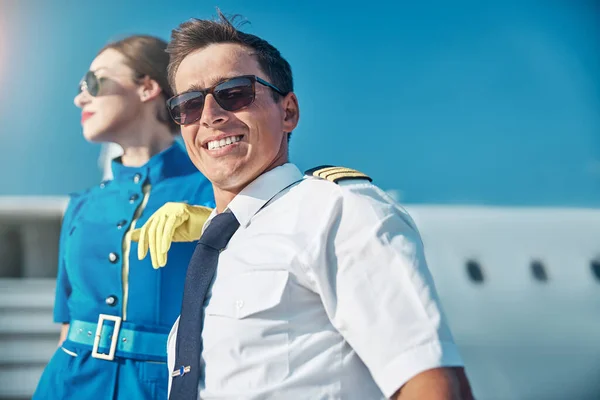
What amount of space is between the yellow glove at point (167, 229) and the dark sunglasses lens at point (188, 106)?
458 mm

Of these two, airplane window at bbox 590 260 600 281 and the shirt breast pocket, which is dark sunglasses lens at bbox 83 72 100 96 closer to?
the shirt breast pocket

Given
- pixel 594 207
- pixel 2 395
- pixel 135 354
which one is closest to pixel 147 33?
pixel 135 354

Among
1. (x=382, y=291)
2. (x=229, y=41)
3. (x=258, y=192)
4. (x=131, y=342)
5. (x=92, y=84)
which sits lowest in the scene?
(x=131, y=342)

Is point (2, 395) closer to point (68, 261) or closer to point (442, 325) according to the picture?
point (68, 261)

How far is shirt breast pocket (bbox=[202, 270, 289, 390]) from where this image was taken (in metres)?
0.90

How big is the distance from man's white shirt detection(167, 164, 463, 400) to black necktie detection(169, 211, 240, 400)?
0.02 m

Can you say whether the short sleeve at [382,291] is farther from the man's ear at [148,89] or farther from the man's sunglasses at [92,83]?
the man's sunglasses at [92,83]

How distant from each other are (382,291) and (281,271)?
0.56 feet

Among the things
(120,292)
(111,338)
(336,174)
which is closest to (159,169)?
(120,292)

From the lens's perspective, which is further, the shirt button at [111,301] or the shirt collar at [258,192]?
the shirt button at [111,301]

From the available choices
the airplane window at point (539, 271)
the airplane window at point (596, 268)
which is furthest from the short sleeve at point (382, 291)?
the airplane window at point (539, 271)

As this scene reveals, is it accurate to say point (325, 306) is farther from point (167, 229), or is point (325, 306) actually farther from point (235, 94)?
point (167, 229)

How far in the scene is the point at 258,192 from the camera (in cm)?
111

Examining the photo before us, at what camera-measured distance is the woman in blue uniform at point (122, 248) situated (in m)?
1.65
